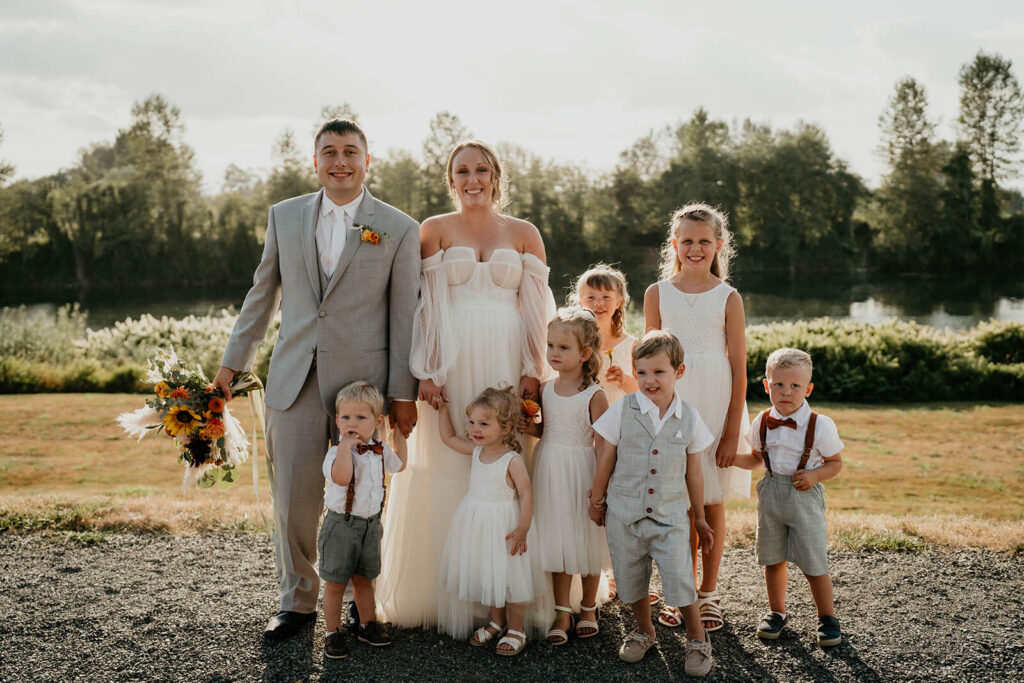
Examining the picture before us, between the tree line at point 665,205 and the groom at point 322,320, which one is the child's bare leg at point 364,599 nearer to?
the groom at point 322,320

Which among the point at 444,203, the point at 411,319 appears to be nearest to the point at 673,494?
the point at 411,319

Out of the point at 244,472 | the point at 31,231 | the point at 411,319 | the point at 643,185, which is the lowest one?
the point at 244,472

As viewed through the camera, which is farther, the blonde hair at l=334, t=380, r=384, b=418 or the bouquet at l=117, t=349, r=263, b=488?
the bouquet at l=117, t=349, r=263, b=488

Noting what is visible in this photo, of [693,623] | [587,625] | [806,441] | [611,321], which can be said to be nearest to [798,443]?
[806,441]

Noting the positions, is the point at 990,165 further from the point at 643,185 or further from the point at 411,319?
the point at 411,319

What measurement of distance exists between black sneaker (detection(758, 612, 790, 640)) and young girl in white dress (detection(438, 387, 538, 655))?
1203 millimetres

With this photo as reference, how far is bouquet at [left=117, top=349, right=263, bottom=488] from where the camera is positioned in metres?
4.00

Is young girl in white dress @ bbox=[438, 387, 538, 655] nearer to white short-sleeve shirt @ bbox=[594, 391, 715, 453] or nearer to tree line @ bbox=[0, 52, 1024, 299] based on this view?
white short-sleeve shirt @ bbox=[594, 391, 715, 453]

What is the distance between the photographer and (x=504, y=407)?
3.86m

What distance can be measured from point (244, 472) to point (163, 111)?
43.4 m

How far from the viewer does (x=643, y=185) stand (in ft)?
151

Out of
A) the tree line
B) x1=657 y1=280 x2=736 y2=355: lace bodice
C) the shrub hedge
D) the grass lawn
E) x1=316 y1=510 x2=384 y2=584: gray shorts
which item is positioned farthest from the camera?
the tree line

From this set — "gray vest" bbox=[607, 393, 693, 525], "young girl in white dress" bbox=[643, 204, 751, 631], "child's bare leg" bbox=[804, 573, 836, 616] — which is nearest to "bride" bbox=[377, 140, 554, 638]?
"gray vest" bbox=[607, 393, 693, 525]

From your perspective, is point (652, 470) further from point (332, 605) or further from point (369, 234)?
point (369, 234)
